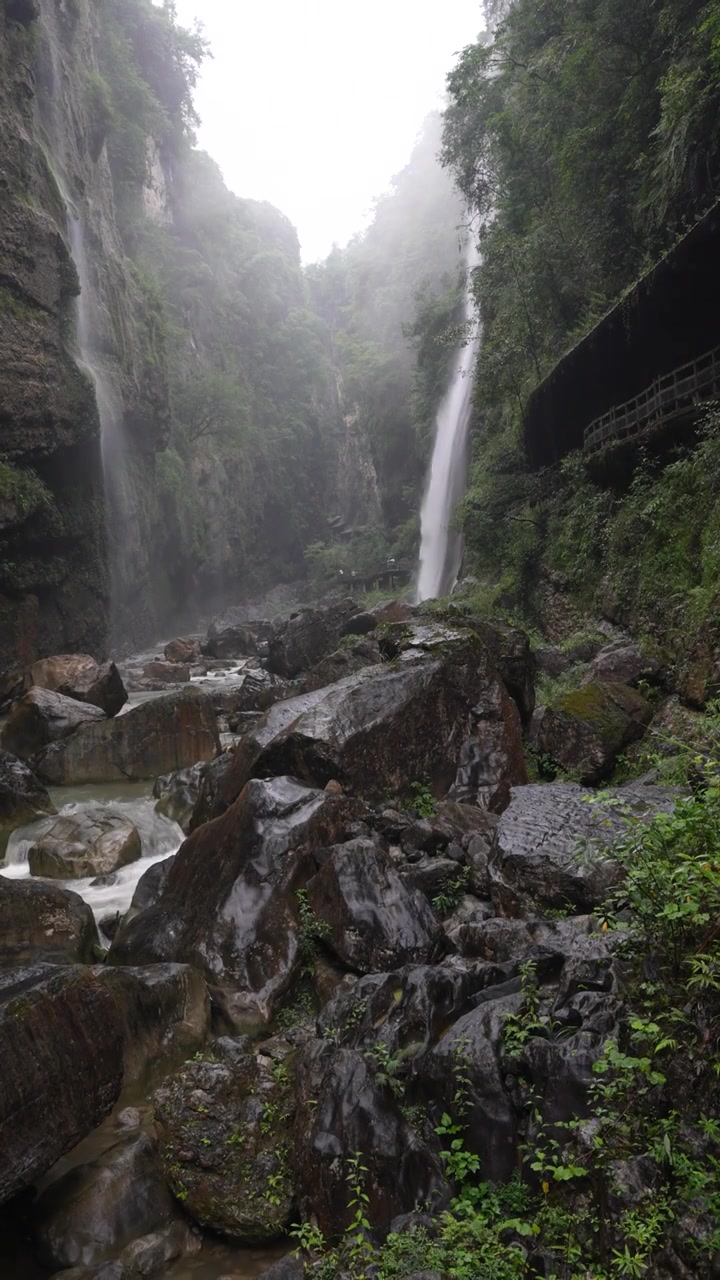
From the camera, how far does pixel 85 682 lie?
14344mm

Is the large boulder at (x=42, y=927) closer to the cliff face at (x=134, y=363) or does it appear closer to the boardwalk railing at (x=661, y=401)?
the boardwalk railing at (x=661, y=401)

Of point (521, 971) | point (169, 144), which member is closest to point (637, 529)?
point (521, 971)

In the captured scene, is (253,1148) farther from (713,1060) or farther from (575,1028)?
(713,1060)

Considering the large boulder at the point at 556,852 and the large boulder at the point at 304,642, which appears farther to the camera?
the large boulder at the point at 304,642

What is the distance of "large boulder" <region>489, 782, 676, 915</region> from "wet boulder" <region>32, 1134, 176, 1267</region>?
2.78 meters

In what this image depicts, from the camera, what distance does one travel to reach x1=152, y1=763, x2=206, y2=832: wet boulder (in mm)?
9203

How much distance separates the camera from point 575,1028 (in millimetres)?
3182

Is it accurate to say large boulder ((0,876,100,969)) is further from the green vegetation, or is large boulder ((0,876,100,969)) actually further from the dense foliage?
the dense foliage

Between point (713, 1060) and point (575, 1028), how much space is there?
792mm

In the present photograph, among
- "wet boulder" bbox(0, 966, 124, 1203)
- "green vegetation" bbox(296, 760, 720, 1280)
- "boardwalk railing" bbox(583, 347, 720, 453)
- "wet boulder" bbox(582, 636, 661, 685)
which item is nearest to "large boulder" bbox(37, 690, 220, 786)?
"wet boulder" bbox(582, 636, 661, 685)

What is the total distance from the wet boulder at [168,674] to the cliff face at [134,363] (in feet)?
6.99

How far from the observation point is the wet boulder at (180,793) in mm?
9203

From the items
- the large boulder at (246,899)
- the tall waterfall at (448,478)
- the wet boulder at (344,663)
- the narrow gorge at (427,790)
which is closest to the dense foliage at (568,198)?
the narrow gorge at (427,790)

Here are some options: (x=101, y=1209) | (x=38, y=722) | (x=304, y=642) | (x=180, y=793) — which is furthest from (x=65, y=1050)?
(x=304, y=642)
